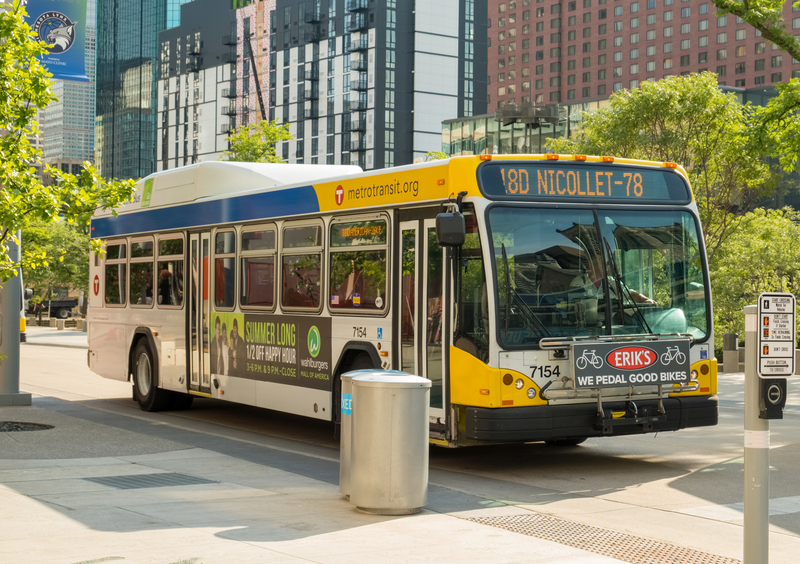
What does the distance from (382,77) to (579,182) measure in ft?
299

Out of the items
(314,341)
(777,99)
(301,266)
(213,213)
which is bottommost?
(314,341)

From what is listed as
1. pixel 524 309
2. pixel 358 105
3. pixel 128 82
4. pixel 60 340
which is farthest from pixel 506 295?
pixel 128 82

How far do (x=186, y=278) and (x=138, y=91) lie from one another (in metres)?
140

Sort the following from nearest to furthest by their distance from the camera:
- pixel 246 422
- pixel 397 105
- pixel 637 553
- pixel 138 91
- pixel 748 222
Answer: pixel 637 553 < pixel 246 422 < pixel 748 222 < pixel 397 105 < pixel 138 91

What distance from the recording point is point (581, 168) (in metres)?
10.4

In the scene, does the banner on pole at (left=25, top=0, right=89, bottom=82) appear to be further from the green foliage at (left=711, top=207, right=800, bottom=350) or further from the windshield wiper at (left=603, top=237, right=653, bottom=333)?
the green foliage at (left=711, top=207, right=800, bottom=350)

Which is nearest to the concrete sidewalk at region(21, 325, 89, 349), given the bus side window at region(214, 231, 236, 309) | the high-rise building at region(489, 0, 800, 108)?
the bus side window at region(214, 231, 236, 309)

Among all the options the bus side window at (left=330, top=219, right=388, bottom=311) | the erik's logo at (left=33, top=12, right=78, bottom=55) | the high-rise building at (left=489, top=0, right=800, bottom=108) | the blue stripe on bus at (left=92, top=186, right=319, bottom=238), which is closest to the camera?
the bus side window at (left=330, top=219, right=388, bottom=311)

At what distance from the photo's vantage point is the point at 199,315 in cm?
1468

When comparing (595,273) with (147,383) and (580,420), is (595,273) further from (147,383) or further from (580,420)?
(147,383)

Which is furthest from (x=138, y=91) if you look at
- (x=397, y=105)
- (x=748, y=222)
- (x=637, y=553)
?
(x=637, y=553)

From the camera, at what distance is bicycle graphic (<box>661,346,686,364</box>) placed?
396 inches

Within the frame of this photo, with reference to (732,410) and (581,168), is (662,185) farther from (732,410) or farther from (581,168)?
(732,410)

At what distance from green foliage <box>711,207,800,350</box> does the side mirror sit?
23.1m
